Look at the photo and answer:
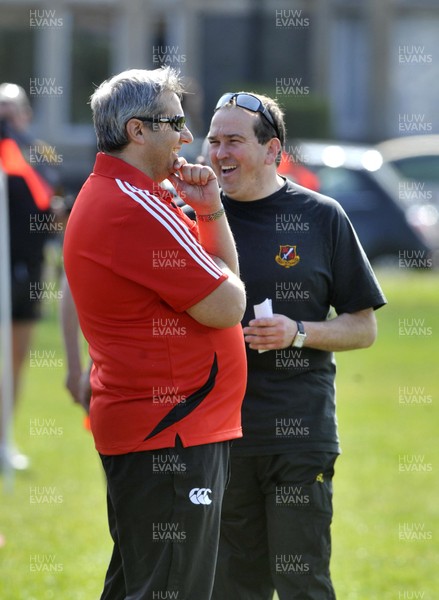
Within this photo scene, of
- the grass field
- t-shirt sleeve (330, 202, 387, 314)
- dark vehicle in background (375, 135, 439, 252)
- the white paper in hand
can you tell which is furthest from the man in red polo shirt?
dark vehicle in background (375, 135, 439, 252)

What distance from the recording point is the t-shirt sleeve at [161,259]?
4.01 m

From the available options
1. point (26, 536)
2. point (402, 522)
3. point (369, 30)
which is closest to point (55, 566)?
point (26, 536)

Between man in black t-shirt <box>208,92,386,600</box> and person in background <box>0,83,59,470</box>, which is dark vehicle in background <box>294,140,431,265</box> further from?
man in black t-shirt <box>208,92,386,600</box>

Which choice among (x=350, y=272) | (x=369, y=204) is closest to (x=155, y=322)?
(x=350, y=272)

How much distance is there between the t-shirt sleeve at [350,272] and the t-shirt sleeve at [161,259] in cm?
104

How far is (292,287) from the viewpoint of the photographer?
4898 mm

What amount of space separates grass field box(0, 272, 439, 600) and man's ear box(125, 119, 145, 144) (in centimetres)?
279

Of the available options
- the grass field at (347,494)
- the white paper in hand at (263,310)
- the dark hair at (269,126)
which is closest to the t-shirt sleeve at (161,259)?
the white paper in hand at (263,310)

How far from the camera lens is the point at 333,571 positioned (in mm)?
6547

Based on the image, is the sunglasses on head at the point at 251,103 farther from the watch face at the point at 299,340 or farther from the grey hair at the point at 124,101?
the watch face at the point at 299,340

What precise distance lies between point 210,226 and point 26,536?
11.6 feet

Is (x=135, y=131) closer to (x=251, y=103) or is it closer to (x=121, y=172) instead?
(x=121, y=172)

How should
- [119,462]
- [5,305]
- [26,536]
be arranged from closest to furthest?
[119,462] < [26,536] < [5,305]

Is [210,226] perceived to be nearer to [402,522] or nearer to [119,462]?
[119,462]
